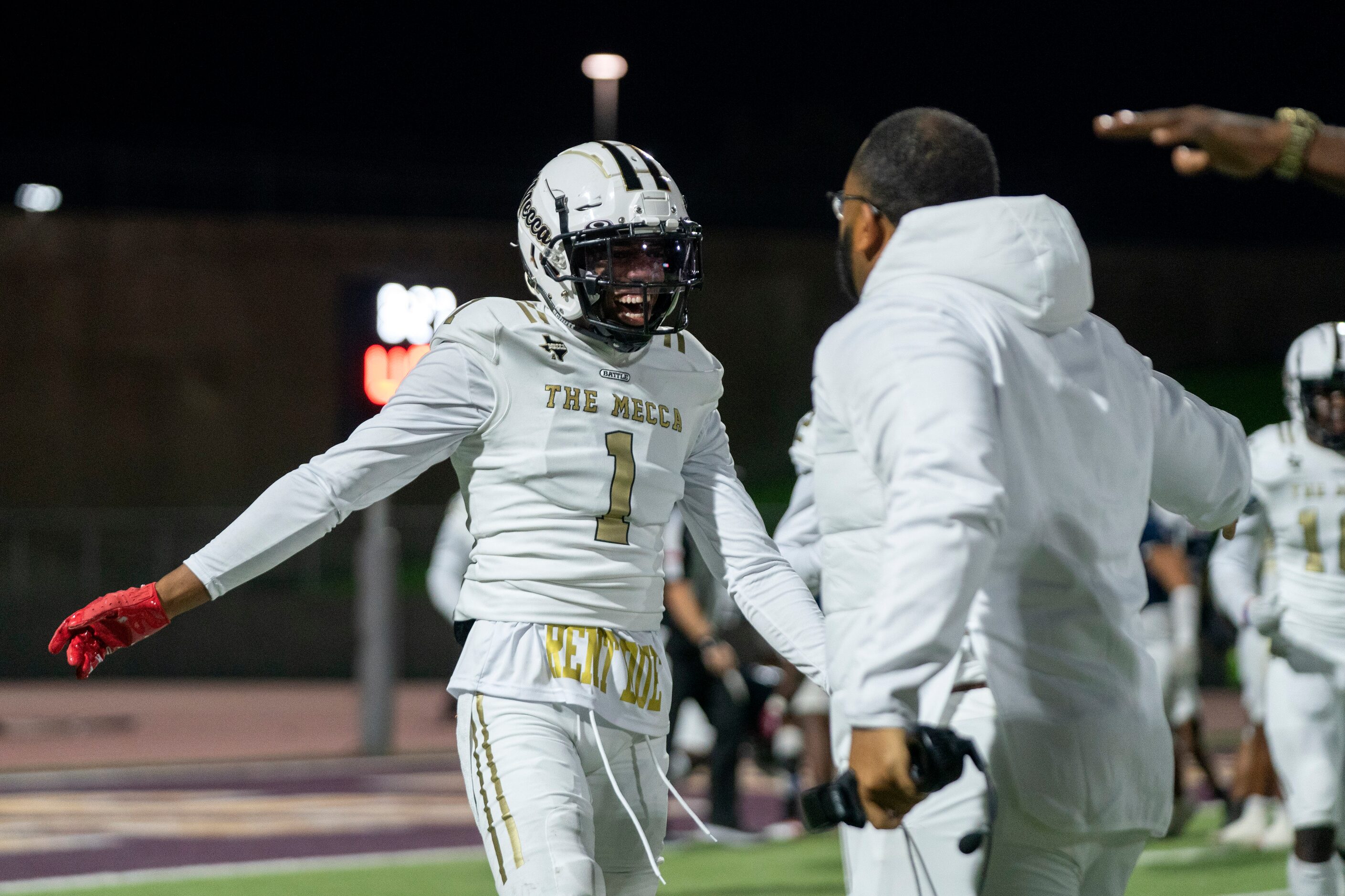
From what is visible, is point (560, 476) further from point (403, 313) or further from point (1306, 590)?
point (403, 313)

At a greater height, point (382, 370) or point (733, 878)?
point (382, 370)

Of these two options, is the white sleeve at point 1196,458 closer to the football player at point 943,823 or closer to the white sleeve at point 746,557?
the football player at point 943,823

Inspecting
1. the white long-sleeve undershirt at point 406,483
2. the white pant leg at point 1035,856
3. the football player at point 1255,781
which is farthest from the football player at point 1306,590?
the white pant leg at point 1035,856

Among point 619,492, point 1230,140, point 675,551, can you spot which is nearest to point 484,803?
point 619,492

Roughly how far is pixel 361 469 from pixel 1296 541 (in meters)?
4.07

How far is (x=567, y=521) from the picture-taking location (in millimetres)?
3863

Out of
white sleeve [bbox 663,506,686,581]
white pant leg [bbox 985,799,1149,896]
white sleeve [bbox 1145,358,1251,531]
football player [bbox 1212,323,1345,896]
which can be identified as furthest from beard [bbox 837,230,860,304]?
white sleeve [bbox 663,506,686,581]

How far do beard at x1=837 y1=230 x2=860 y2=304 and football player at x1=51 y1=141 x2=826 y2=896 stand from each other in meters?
0.76

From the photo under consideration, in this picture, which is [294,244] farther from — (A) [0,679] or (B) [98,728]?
(B) [98,728]

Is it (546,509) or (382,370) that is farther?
(382,370)

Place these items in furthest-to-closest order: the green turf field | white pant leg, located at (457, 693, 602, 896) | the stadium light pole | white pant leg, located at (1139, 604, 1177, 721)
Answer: the stadium light pole < white pant leg, located at (1139, 604, 1177, 721) < the green turf field < white pant leg, located at (457, 693, 602, 896)

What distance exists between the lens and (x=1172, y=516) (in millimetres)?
10258

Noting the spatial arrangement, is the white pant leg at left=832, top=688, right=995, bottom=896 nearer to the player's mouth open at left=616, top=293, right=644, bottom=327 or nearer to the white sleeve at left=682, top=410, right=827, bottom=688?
the white sleeve at left=682, top=410, right=827, bottom=688

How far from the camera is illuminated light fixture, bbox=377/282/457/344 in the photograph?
35.7ft
